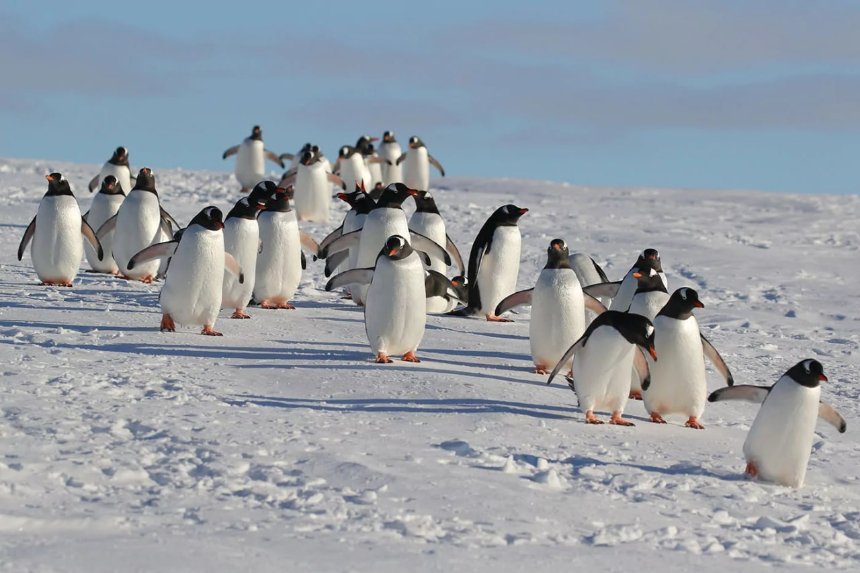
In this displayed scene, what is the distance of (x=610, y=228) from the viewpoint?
1967 cm

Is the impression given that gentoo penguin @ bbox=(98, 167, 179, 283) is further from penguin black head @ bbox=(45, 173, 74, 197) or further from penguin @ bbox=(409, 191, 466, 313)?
penguin @ bbox=(409, 191, 466, 313)

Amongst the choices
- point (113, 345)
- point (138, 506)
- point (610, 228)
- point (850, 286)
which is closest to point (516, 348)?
point (113, 345)

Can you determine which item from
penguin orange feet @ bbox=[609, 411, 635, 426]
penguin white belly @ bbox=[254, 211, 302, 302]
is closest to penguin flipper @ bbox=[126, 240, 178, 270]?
penguin white belly @ bbox=[254, 211, 302, 302]

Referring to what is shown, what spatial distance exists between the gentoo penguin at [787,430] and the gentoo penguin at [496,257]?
3995mm

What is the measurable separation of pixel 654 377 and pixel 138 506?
10.2 ft

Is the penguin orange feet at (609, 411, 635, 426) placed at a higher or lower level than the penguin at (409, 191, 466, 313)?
lower

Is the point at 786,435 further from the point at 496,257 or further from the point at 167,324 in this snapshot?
the point at 496,257

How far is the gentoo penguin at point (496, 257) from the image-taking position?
10.1 m

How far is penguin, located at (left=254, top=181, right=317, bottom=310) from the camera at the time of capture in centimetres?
973

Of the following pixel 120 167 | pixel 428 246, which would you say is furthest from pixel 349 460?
pixel 120 167

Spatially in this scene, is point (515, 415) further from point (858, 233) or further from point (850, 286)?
point (858, 233)

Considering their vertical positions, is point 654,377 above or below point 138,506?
above

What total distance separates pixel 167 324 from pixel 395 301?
1.60 m

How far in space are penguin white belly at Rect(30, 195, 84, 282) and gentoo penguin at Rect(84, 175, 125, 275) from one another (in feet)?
3.78
